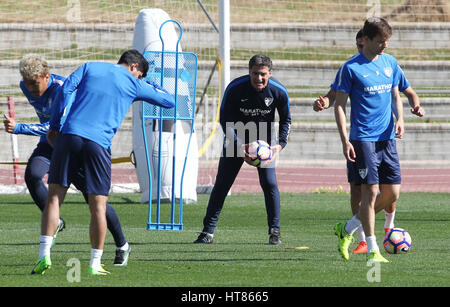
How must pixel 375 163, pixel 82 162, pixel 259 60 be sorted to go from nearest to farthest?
pixel 82 162
pixel 375 163
pixel 259 60

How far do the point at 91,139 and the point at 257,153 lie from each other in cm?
261

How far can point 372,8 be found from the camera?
2833 cm

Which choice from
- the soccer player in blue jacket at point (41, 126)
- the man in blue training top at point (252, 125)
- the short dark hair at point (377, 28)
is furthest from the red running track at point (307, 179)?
the short dark hair at point (377, 28)

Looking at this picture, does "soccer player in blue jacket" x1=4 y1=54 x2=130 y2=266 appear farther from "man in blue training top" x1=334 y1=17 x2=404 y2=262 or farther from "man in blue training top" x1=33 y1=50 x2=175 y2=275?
"man in blue training top" x1=334 y1=17 x2=404 y2=262

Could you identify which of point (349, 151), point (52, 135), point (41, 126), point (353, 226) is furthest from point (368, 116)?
point (41, 126)

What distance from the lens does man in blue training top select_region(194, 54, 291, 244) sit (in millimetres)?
8984

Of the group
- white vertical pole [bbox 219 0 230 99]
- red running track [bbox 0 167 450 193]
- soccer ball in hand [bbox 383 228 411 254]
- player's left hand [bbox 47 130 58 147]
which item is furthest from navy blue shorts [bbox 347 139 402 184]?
red running track [bbox 0 167 450 193]

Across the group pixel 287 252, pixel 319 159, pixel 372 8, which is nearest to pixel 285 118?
pixel 287 252

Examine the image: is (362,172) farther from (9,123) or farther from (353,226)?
(9,123)

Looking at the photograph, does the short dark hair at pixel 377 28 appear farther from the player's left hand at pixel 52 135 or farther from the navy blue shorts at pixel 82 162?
the player's left hand at pixel 52 135

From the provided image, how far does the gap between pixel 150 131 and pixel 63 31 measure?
40.5 ft

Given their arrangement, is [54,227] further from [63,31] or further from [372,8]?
[372,8]

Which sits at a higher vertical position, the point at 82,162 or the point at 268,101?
the point at 268,101

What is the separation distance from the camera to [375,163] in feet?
24.4
